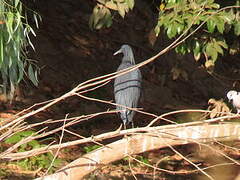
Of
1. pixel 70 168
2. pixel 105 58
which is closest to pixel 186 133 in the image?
pixel 70 168

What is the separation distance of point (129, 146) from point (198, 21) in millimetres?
1687

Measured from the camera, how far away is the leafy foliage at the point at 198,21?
543cm

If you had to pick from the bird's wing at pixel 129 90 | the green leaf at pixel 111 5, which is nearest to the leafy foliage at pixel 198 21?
the green leaf at pixel 111 5

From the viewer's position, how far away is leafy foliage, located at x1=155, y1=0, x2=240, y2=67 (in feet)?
17.8

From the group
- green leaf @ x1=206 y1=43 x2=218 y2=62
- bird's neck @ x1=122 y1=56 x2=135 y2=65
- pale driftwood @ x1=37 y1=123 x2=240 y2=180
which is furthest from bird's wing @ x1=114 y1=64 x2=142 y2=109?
pale driftwood @ x1=37 y1=123 x2=240 y2=180

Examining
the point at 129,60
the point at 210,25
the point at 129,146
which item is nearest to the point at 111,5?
the point at 210,25

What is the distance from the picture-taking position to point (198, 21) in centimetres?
541

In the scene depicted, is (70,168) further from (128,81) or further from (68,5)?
(68,5)

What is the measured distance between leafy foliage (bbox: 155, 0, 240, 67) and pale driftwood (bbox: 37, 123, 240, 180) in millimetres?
1106

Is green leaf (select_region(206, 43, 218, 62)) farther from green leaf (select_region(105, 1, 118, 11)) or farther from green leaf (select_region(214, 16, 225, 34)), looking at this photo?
green leaf (select_region(105, 1, 118, 11))

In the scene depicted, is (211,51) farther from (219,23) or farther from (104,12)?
(104,12)

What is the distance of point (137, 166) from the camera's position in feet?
26.5

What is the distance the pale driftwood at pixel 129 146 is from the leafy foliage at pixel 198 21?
1.11 metres

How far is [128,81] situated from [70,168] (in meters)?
3.07
